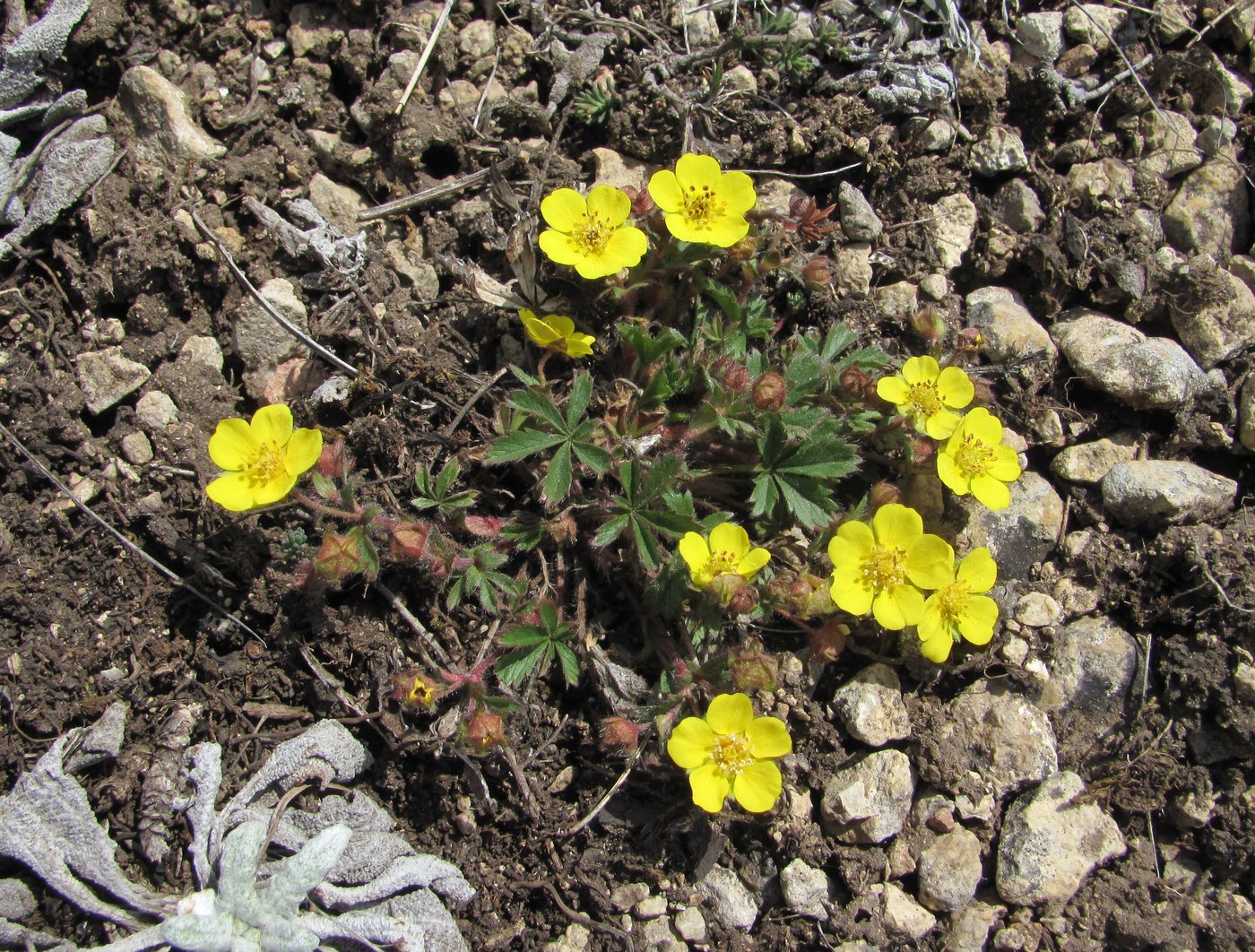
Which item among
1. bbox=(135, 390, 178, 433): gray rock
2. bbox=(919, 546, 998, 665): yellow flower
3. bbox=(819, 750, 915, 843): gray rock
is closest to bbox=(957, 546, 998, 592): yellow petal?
bbox=(919, 546, 998, 665): yellow flower

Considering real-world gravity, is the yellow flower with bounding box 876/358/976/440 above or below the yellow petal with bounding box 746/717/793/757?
above

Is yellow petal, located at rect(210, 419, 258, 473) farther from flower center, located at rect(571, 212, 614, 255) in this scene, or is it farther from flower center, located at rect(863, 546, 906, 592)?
flower center, located at rect(863, 546, 906, 592)

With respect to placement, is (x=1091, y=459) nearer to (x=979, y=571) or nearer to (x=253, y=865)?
(x=979, y=571)

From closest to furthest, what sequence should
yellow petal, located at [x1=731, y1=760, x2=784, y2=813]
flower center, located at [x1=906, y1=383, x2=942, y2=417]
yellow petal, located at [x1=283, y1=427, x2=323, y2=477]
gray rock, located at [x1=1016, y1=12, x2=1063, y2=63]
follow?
yellow petal, located at [x1=731, y1=760, x2=784, y2=813] < yellow petal, located at [x1=283, y1=427, x2=323, y2=477] < flower center, located at [x1=906, y1=383, x2=942, y2=417] < gray rock, located at [x1=1016, y1=12, x2=1063, y2=63]

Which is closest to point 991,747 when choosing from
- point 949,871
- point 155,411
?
point 949,871

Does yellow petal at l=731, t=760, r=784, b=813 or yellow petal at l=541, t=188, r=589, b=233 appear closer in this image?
yellow petal at l=731, t=760, r=784, b=813

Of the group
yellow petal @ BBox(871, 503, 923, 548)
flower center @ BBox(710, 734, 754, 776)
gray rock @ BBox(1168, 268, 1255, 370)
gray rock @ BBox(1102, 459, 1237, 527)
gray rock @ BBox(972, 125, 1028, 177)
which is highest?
gray rock @ BBox(972, 125, 1028, 177)
